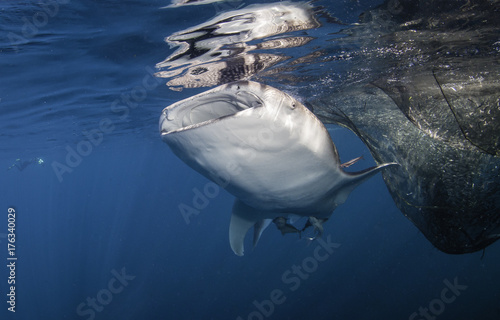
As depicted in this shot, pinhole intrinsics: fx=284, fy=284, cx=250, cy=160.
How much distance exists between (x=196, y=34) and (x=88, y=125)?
594 inches

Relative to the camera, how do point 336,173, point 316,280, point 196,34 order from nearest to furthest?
point 336,173, point 196,34, point 316,280

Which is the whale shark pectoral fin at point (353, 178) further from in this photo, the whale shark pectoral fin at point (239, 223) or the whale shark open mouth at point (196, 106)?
the whale shark open mouth at point (196, 106)

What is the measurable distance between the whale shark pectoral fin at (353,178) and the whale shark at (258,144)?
0.05 feet

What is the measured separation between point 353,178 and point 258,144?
176 centimetres

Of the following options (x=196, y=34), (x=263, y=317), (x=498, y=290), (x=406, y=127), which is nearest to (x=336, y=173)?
(x=406, y=127)

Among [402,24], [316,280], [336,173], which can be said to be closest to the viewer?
[336,173]

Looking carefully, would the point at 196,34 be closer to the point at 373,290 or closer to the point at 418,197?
the point at 418,197

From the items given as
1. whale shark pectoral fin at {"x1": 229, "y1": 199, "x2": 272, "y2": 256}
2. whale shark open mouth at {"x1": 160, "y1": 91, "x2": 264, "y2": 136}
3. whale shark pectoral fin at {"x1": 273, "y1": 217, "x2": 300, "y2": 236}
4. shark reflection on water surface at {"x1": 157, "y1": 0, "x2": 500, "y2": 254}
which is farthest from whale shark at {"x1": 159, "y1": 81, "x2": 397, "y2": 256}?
shark reflection on water surface at {"x1": 157, "y1": 0, "x2": 500, "y2": 254}

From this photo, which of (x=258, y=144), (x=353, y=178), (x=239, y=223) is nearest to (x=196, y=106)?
(x=258, y=144)

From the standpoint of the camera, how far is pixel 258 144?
2.62 m

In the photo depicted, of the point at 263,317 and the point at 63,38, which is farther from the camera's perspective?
the point at 263,317

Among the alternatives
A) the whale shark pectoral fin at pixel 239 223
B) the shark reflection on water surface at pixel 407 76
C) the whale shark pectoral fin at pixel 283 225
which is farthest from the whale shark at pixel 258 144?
the shark reflection on water surface at pixel 407 76

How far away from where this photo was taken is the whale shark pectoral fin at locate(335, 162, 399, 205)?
3.63 meters

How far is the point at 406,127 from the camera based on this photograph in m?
5.59
